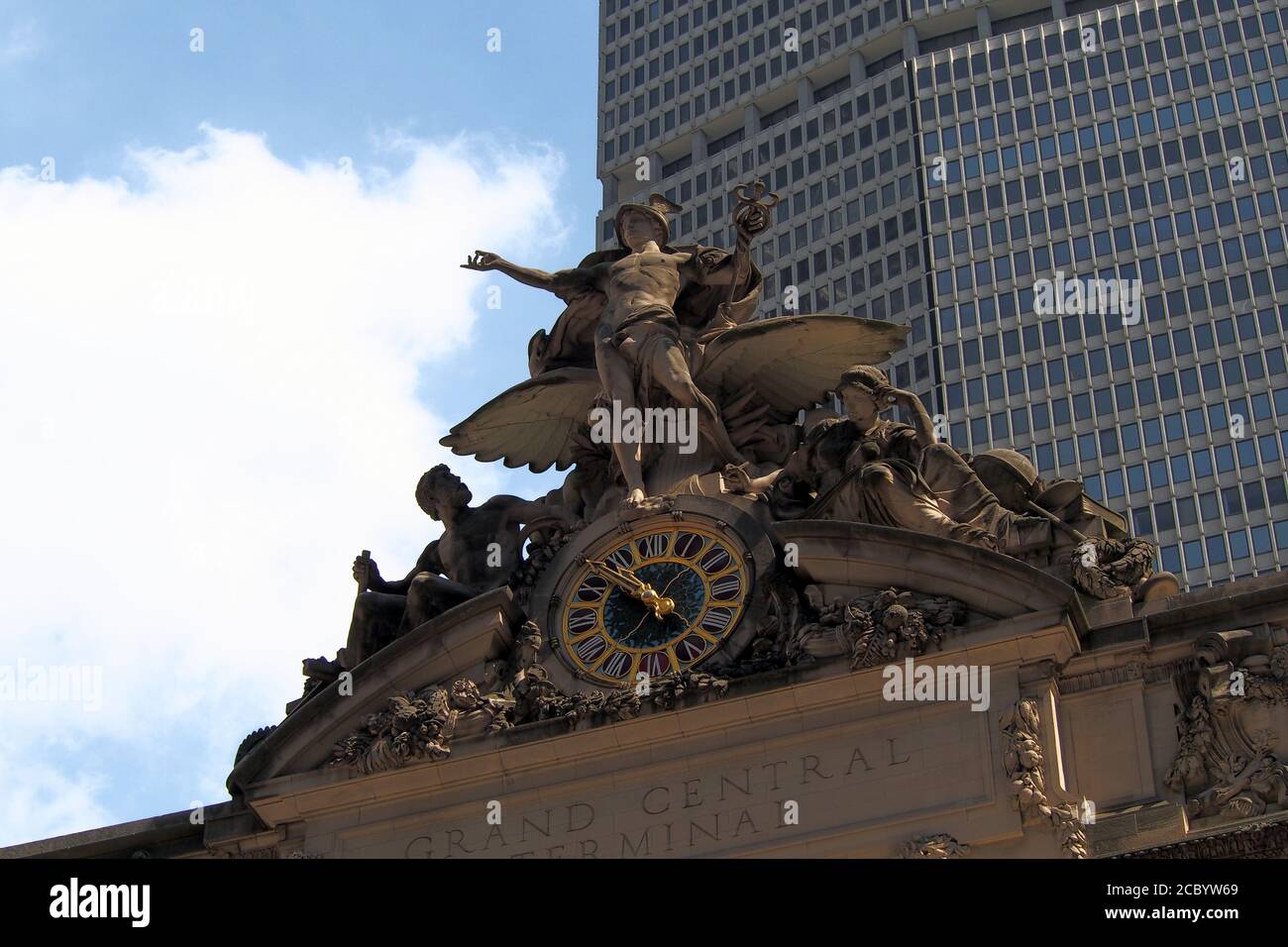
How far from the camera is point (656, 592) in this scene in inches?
1072

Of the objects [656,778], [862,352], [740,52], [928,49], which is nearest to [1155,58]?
[928,49]

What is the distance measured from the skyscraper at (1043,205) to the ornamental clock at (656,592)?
47441 mm

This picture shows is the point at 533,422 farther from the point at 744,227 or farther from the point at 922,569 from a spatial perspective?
the point at 922,569

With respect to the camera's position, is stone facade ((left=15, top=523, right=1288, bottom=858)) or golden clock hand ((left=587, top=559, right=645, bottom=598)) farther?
golden clock hand ((left=587, top=559, right=645, bottom=598))

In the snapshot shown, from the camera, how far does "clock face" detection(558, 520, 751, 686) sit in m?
26.8

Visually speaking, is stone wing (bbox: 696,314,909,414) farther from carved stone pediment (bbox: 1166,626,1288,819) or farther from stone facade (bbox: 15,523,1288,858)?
carved stone pediment (bbox: 1166,626,1288,819)

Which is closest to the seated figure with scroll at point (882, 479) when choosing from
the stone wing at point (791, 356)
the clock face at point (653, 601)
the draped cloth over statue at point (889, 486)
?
the draped cloth over statue at point (889, 486)

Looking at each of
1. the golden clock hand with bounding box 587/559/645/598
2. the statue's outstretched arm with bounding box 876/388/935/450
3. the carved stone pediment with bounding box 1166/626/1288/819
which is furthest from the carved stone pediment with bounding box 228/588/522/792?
the carved stone pediment with bounding box 1166/626/1288/819

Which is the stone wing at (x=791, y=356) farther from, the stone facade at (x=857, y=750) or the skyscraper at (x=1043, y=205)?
the skyscraper at (x=1043, y=205)

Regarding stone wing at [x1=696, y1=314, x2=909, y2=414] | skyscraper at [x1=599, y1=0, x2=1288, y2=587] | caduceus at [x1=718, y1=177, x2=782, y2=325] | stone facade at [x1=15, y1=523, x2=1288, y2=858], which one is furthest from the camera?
skyscraper at [x1=599, y1=0, x2=1288, y2=587]

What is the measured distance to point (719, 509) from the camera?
2762 centimetres

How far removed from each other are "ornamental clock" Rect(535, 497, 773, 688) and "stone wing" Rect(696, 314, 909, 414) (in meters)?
2.21
